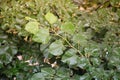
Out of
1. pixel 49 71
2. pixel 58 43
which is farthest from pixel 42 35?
pixel 49 71

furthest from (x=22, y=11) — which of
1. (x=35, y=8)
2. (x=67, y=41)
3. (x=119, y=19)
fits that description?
(x=119, y=19)

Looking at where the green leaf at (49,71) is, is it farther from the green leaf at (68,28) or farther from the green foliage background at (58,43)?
the green leaf at (68,28)

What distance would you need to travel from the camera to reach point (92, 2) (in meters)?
2.17

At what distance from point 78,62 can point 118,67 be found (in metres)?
0.17

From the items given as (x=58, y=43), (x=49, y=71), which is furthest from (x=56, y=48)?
(x=49, y=71)

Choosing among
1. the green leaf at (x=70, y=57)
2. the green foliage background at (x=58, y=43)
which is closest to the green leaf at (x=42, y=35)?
the green foliage background at (x=58, y=43)

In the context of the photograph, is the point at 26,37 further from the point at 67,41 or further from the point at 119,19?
the point at 119,19

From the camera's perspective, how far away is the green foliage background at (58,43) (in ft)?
3.92

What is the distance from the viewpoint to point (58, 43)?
1172mm

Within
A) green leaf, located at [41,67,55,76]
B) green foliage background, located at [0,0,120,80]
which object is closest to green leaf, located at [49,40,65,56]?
green foliage background, located at [0,0,120,80]

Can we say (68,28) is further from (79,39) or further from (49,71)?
(49,71)

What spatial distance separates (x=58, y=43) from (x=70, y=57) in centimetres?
8

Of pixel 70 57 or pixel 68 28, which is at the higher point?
pixel 68 28

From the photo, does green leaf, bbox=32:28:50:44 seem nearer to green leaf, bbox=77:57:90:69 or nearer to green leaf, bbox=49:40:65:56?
green leaf, bbox=49:40:65:56
